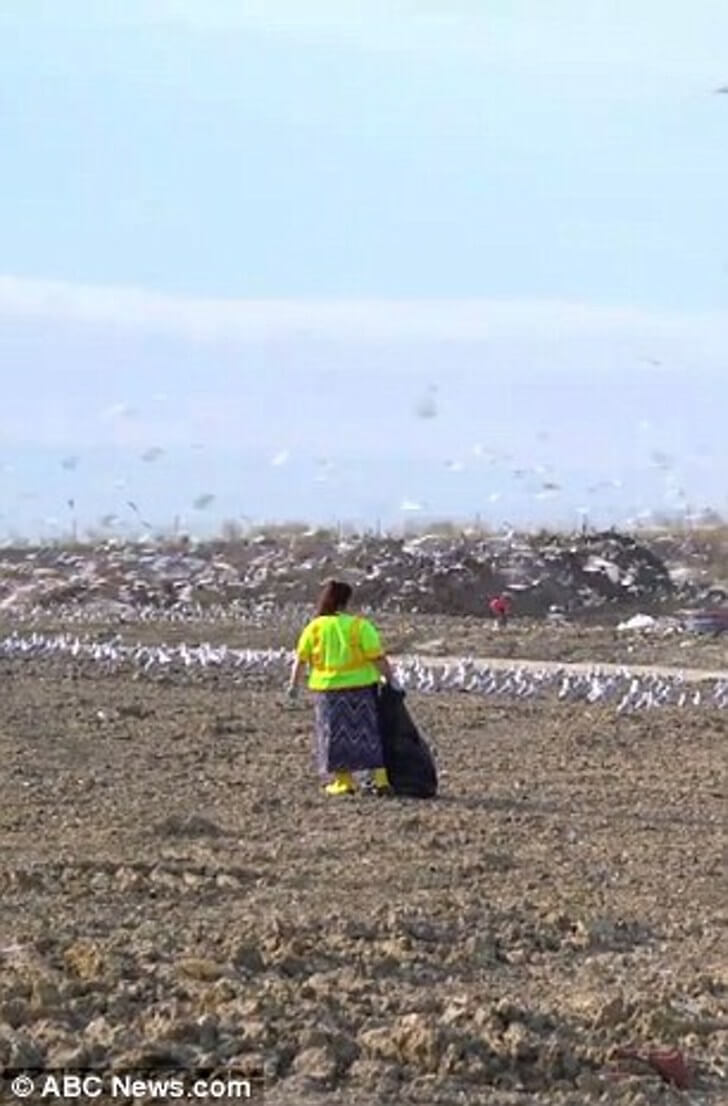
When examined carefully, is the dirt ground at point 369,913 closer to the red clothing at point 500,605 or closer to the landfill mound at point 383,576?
the red clothing at point 500,605

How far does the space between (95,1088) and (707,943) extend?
4309 mm

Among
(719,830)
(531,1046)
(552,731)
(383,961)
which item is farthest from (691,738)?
(531,1046)

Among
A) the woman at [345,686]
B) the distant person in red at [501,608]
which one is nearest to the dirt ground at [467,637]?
the distant person in red at [501,608]

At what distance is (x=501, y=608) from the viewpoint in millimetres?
37219

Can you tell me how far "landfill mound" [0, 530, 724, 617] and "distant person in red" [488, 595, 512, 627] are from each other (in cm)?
61

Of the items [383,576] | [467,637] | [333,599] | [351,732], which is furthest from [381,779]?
[383,576]

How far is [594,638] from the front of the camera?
34219 millimetres

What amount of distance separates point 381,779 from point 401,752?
0.23m

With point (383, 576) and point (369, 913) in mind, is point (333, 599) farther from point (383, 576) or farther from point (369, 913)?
point (383, 576)

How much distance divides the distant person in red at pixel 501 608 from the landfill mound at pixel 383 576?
0.61 m

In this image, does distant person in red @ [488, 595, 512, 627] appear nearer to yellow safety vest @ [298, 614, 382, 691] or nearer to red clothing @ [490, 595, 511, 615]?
red clothing @ [490, 595, 511, 615]

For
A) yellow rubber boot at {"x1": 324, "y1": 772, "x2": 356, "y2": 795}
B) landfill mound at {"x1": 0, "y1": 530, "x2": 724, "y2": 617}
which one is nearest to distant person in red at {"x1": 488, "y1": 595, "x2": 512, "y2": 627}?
landfill mound at {"x1": 0, "y1": 530, "x2": 724, "y2": 617}

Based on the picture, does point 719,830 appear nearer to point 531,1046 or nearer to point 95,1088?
point 531,1046

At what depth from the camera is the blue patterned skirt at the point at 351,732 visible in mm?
17016
